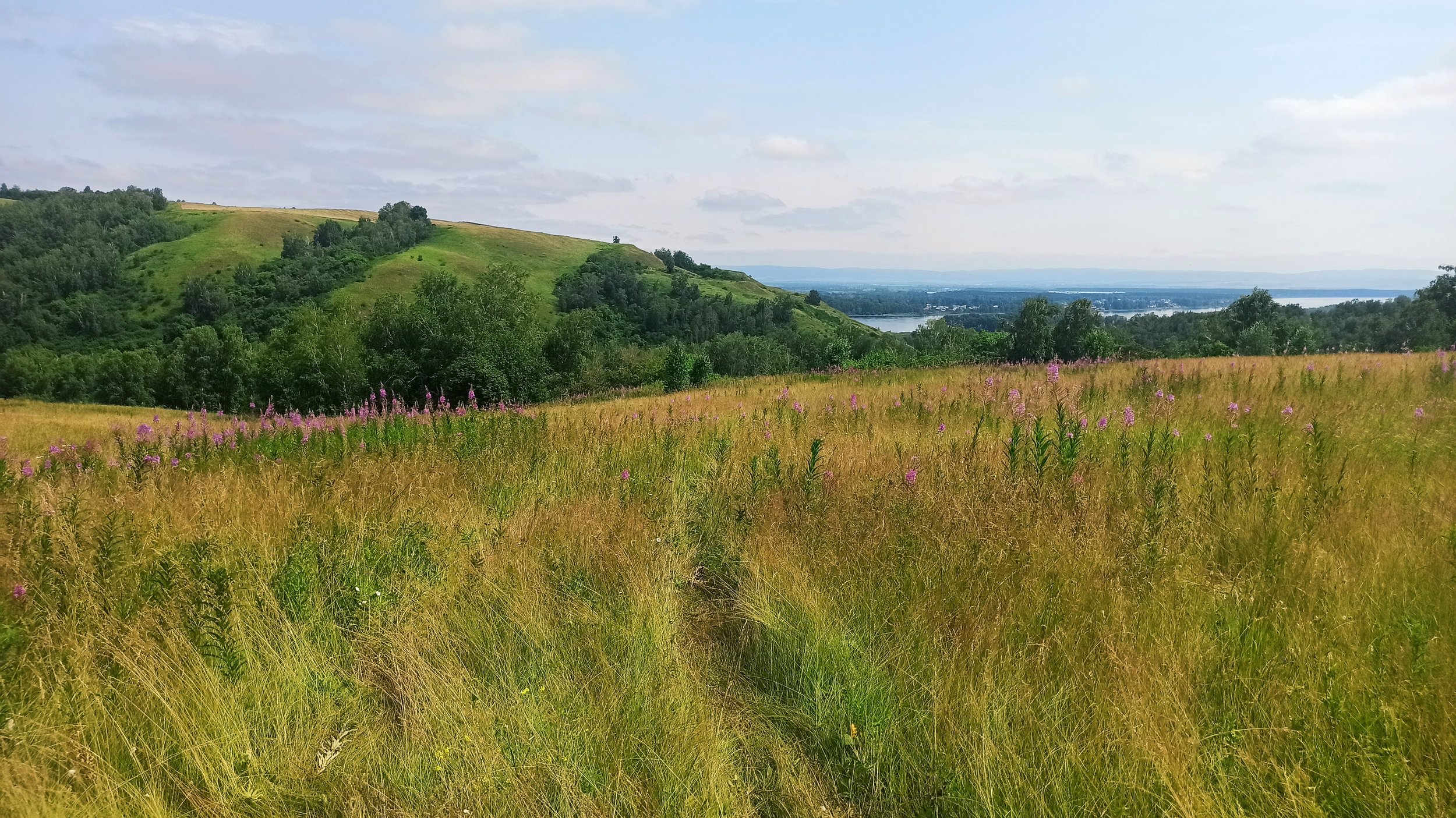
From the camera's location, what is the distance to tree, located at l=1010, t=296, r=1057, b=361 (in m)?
53.3

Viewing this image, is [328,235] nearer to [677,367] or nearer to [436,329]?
[436,329]

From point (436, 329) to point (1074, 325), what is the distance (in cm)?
4988

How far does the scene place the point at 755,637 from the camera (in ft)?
9.96

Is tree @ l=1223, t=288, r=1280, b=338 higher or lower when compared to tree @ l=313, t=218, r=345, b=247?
lower

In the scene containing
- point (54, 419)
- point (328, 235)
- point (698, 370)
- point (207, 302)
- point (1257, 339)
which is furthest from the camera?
point (328, 235)

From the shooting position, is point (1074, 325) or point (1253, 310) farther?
point (1074, 325)

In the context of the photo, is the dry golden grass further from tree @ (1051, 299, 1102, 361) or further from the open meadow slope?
tree @ (1051, 299, 1102, 361)

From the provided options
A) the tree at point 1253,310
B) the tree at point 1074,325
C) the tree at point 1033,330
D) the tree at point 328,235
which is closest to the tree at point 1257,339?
the tree at point 1253,310

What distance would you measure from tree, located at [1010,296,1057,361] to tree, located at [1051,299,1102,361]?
2.45 feet

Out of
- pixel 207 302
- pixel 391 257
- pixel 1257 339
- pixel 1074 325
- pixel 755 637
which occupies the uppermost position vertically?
pixel 391 257

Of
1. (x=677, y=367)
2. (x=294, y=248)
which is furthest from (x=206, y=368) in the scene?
(x=677, y=367)

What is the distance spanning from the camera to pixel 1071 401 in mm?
7445

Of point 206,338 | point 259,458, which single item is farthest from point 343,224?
point 259,458

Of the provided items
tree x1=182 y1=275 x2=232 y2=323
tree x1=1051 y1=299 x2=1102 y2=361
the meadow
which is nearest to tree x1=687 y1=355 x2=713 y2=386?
tree x1=1051 y1=299 x2=1102 y2=361
